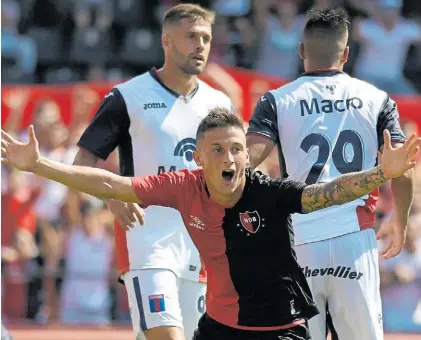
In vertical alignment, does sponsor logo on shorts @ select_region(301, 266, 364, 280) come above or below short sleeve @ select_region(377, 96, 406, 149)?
below

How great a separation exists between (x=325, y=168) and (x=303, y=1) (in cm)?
1228

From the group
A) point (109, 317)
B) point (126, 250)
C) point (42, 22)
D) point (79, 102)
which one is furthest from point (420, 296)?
point (42, 22)

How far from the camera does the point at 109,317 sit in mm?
13992

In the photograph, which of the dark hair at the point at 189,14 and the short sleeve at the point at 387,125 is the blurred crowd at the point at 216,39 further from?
the short sleeve at the point at 387,125

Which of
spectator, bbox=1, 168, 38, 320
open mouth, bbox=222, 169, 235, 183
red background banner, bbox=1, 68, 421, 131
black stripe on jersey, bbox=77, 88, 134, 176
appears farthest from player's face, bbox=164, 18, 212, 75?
red background banner, bbox=1, 68, 421, 131

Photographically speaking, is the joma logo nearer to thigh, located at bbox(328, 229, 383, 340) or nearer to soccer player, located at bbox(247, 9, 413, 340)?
soccer player, located at bbox(247, 9, 413, 340)

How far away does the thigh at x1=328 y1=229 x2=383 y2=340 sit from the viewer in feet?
23.4

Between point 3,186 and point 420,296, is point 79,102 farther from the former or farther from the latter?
point 420,296

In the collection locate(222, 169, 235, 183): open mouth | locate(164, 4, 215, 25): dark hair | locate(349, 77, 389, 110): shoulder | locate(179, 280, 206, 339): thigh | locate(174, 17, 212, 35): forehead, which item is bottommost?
locate(179, 280, 206, 339): thigh

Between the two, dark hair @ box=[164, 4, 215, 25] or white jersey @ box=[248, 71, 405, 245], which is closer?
white jersey @ box=[248, 71, 405, 245]

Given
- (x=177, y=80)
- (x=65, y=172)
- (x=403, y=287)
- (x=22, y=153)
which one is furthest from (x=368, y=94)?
(x=403, y=287)

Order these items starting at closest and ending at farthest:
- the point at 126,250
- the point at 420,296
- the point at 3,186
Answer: the point at 126,250 → the point at 420,296 → the point at 3,186

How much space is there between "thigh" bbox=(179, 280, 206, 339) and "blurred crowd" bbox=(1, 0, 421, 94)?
10.1m

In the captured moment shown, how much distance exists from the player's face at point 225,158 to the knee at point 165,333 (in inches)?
58.9
